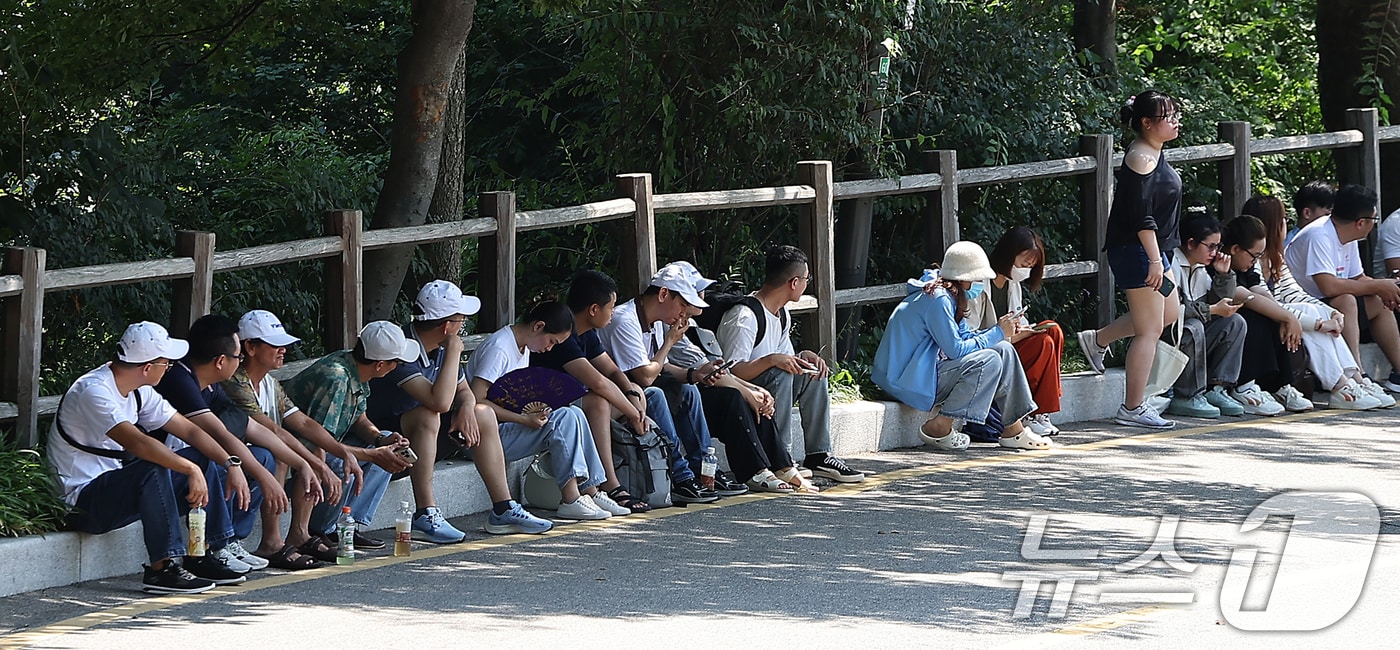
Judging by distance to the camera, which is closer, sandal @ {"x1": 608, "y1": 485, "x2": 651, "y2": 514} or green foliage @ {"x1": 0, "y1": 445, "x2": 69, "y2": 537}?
green foliage @ {"x1": 0, "y1": 445, "x2": 69, "y2": 537}

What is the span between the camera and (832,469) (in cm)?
1005

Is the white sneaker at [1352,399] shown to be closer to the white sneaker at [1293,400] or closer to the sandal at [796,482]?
the white sneaker at [1293,400]

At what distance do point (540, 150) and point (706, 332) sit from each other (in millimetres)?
7804

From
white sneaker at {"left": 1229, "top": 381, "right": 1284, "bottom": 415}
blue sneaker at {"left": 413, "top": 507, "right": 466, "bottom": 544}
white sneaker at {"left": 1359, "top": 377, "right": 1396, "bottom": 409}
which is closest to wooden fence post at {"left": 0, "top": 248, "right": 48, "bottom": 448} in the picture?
blue sneaker at {"left": 413, "top": 507, "right": 466, "bottom": 544}

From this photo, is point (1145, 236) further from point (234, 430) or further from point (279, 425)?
point (234, 430)

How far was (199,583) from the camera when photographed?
745 cm

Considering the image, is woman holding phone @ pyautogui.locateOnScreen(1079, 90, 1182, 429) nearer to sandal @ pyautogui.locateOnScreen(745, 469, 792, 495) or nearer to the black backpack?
the black backpack

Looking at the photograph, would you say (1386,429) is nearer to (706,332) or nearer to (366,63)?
(706,332)

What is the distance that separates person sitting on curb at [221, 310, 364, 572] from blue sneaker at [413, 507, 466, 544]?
449 mm

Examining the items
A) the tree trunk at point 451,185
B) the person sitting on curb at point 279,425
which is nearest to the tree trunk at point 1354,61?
the tree trunk at point 451,185

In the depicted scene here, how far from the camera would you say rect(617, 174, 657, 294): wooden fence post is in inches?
426

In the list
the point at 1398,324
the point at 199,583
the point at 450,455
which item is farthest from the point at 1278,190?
the point at 199,583

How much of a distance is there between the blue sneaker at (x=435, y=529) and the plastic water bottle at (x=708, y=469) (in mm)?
1456

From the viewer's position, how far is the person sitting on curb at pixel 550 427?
29.6 ft
